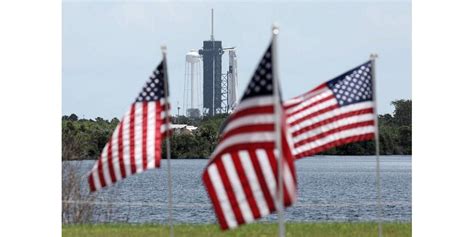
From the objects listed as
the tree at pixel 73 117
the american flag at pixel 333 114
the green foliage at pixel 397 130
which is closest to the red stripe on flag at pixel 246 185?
the american flag at pixel 333 114

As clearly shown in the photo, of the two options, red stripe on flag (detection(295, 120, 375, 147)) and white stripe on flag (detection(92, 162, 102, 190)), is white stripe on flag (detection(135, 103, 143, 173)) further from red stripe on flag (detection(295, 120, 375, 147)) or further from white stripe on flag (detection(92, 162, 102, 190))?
red stripe on flag (detection(295, 120, 375, 147))

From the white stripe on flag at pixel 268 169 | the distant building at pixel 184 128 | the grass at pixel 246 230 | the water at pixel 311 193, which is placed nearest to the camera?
the white stripe on flag at pixel 268 169

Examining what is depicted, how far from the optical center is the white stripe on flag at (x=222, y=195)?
875 cm

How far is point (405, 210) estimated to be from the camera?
23703mm

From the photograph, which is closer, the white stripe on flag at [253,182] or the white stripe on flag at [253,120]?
the white stripe on flag at [253,120]

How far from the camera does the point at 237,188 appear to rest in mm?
8742

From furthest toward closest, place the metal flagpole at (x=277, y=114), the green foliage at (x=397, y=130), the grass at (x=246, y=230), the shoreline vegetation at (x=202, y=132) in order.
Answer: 1. the green foliage at (x=397, y=130)
2. the shoreline vegetation at (x=202, y=132)
3. the grass at (x=246, y=230)
4. the metal flagpole at (x=277, y=114)

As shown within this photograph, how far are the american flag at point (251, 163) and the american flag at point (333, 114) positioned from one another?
2.33 metres

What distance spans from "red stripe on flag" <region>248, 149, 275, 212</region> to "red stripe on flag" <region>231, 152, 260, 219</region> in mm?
92

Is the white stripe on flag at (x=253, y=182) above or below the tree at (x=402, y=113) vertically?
below

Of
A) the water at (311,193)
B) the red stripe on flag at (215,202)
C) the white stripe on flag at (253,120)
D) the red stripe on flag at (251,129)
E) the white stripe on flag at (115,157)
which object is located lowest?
the water at (311,193)

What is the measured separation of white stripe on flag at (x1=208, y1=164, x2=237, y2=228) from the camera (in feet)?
28.7

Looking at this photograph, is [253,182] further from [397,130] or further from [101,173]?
[397,130]

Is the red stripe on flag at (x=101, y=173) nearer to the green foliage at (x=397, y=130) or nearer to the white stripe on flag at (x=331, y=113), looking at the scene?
the white stripe on flag at (x=331, y=113)
